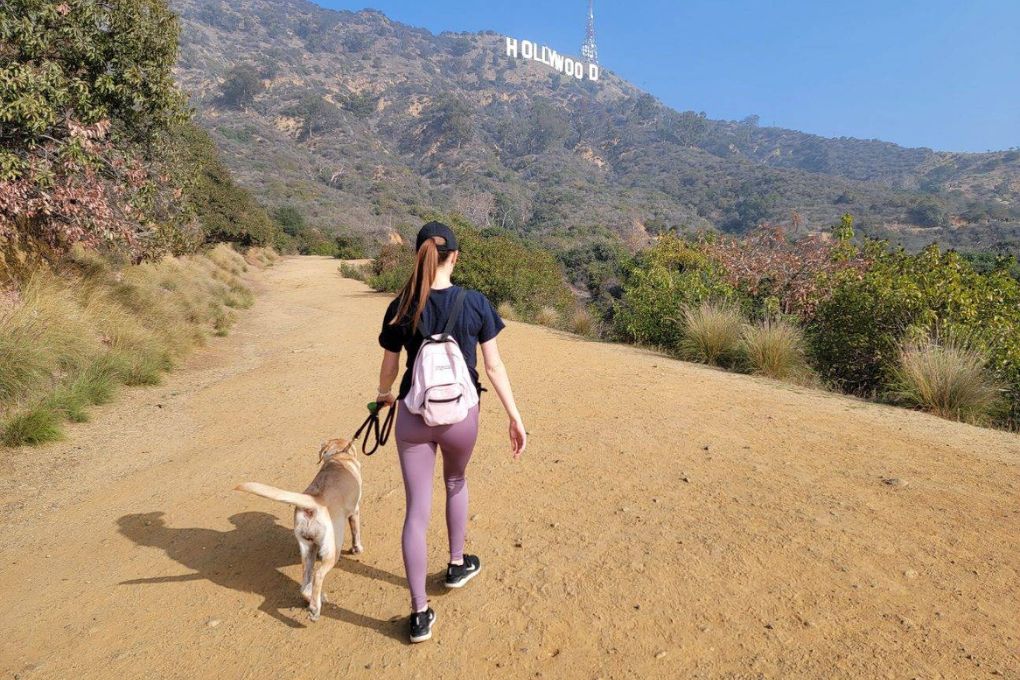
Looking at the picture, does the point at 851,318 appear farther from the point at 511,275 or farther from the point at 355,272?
the point at 355,272

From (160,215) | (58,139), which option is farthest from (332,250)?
(58,139)

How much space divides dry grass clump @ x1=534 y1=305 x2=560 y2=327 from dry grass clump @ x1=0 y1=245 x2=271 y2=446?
6.89 metres

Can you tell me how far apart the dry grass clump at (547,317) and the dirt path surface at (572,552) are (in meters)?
7.43

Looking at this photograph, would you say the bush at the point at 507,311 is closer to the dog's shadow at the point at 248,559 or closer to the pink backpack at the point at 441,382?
the dog's shadow at the point at 248,559

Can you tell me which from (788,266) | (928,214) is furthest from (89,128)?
(928,214)

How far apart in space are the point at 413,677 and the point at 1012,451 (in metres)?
4.95

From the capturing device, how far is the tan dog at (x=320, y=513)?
2.47 m

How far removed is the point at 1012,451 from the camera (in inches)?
175

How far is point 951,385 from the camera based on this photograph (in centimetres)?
577

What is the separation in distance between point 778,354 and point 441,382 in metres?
6.44

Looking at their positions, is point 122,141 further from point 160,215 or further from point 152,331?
point 152,331

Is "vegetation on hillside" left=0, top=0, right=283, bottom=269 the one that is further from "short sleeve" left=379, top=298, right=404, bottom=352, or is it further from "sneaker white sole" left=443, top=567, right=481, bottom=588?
"sneaker white sole" left=443, top=567, right=481, bottom=588

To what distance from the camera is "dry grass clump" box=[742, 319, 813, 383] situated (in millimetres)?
7332

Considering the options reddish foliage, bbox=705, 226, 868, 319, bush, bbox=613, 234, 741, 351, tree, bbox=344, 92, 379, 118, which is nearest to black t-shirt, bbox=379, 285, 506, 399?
bush, bbox=613, 234, 741, 351
